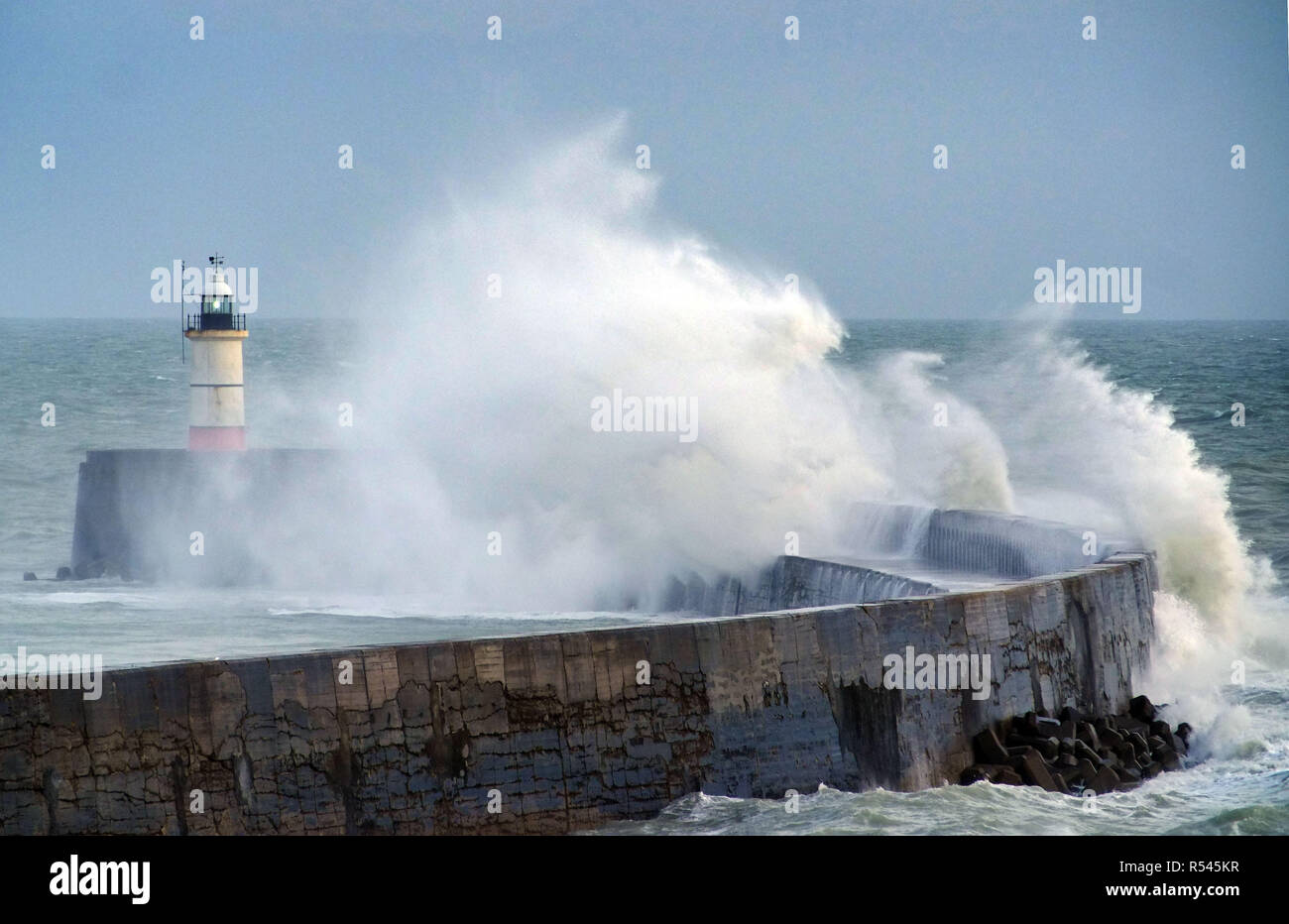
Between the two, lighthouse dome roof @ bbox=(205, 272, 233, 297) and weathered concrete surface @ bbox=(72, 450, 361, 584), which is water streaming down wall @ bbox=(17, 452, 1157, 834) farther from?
lighthouse dome roof @ bbox=(205, 272, 233, 297)

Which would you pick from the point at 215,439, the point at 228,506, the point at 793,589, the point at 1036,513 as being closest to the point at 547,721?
the point at 793,589

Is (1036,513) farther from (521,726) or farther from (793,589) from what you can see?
(521,726)

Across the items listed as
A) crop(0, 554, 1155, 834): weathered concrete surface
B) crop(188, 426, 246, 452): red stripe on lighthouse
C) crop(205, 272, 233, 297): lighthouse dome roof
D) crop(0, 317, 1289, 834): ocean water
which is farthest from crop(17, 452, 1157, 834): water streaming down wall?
crop(205, 272, 233, 297): lighthouse dome roof

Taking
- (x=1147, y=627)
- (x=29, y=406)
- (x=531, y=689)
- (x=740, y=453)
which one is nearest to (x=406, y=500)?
(x=740, y=453)

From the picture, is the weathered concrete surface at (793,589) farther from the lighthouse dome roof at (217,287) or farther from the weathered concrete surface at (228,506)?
the lighthouse dome roof at (217,287)

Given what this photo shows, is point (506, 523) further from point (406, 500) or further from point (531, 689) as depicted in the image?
point (531, 689)
